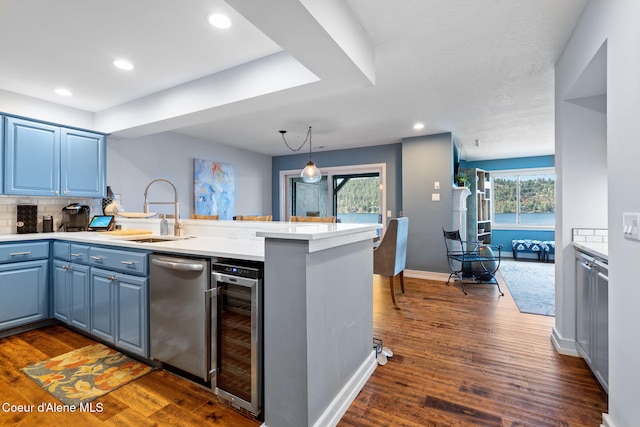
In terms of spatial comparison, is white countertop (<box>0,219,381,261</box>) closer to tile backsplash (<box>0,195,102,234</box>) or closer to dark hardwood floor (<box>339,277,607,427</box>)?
tile backsplash (<box>0,195,102,234</box>)

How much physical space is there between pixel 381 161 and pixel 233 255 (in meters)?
4.76

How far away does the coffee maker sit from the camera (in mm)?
3580

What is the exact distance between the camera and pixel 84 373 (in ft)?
6.88

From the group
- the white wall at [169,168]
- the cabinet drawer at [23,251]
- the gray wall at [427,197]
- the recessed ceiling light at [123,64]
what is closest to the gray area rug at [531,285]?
the gray wall at [427,197]

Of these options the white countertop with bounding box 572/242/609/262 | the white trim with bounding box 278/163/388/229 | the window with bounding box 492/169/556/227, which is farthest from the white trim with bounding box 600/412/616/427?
the window with bounding box 492/169/556/227

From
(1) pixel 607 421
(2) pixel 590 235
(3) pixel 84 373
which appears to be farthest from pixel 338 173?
(1) pixel 607 421

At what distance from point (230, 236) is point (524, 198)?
24.2ft

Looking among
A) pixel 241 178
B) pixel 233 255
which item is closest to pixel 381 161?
pixel 241 178

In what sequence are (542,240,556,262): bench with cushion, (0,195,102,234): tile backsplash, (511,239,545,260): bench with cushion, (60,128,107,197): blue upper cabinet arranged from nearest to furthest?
1. (0,195,102,234): tile backsplash
2. (60,128,107,197): blue upper cabinet
3. (542,240,556,262): bench with cushion
4. (511,239,545,260): bench with cushion

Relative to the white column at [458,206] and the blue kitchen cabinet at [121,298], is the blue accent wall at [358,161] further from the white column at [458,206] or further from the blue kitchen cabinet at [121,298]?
the blue kitchen cabinet at [121,298]

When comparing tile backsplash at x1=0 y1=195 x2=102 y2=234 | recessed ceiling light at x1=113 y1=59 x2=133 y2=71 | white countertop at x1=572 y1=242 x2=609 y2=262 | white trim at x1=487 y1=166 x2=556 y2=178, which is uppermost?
recessed ceiling light at x1=113 y1=59 x2=133 y2=71

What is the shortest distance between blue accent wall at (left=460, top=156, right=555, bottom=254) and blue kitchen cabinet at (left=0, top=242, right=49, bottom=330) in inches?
313

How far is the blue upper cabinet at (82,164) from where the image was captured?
11.3ft

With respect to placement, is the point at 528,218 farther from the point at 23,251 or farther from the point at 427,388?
the point at 23,251
